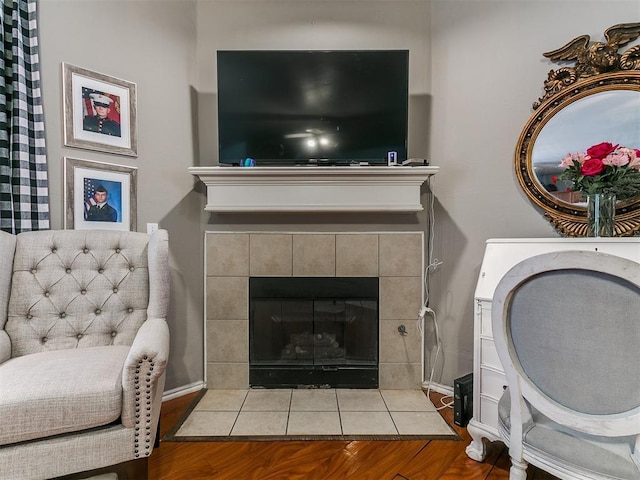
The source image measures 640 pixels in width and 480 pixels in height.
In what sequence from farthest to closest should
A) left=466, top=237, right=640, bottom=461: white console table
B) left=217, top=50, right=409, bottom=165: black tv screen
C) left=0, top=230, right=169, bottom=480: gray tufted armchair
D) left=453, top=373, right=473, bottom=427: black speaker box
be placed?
1. left=217, top=50, right=409, bottom=165: black tv screen
2. left=453, top=373, right=473, bottom=427: black speaker box
3. left=466, top=237, right=640, bottom=461: white console table
4. left=0, top=230, right=169, bottom=480: gray tufted armchair

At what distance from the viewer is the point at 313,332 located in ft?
6.97

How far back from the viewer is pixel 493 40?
1862mm

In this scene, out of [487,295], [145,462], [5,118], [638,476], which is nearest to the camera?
A: [638,476]

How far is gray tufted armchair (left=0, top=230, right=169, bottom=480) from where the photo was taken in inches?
41.3

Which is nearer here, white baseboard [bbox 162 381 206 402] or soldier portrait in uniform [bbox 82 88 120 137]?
soldier portrait in uniform [bbox 82 88 120 137]

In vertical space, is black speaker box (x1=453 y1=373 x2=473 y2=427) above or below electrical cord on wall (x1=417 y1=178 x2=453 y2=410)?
below

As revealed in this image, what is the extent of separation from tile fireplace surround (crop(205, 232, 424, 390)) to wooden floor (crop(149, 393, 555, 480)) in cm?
62

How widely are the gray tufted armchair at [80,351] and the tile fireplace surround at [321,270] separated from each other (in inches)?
22.1

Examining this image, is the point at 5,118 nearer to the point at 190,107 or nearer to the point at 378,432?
the point at 190,107

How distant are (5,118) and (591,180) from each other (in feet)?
9.03

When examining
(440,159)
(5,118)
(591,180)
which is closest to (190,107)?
(5,118)

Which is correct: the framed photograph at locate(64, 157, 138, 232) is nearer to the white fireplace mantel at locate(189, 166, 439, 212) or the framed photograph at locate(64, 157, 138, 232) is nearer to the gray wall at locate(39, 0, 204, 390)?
the gray wall at locate(39, 0, 204, 390)

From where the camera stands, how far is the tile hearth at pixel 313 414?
1626 mm

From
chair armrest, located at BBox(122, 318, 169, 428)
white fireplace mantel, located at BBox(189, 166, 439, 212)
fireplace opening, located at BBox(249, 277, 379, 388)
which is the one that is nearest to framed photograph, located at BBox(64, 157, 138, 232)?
white fireplace mantel, located at BBox(189, 166, 439, 212)
